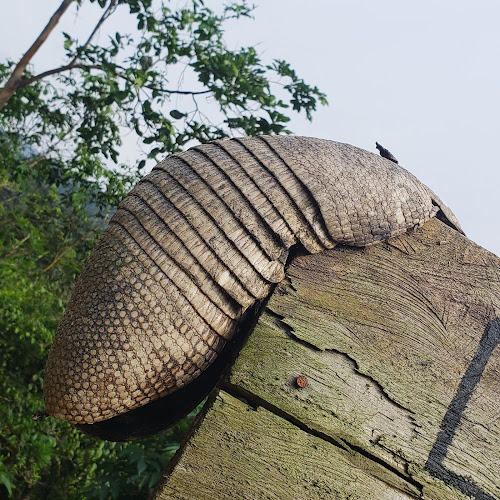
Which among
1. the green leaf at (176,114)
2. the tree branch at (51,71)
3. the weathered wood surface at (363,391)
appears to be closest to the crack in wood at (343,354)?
the weathered wood surface at (363,391)

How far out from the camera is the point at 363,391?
138 cm

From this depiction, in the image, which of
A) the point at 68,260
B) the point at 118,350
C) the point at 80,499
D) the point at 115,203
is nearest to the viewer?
the point at 118,350

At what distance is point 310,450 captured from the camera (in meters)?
1.32

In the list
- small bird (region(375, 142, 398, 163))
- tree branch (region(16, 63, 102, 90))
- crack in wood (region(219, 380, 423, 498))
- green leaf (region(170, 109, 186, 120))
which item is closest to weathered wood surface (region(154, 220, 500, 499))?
crack in wood (region(219, 380, 423, 498))

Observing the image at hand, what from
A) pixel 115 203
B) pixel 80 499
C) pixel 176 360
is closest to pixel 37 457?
pixel 80 499

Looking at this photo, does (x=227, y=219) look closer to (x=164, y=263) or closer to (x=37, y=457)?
(x=164, y=263)

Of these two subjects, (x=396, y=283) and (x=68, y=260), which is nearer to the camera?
(x=396, y=283)

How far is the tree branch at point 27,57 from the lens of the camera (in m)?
3.65

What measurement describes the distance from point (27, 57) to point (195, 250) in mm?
3050

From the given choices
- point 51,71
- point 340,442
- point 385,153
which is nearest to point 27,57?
point 51,71

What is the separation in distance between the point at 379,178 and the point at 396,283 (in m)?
Result: 0.30

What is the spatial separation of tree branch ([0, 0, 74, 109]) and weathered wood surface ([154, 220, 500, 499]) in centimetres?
299

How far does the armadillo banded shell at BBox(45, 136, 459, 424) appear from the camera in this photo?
1.30 m

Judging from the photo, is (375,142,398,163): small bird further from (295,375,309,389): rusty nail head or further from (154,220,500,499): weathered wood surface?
(295,375,309,389): rusty nail head
